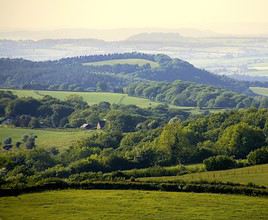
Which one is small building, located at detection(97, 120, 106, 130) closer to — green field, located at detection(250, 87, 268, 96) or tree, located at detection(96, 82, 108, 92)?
tree, located at detection(96, 82, 108, 92)

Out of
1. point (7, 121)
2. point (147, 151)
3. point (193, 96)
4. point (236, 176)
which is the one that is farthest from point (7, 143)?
point (193, 96)

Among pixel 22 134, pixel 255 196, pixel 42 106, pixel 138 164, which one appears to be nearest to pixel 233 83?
pixel 42 106

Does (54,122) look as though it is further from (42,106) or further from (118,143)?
(118,143)

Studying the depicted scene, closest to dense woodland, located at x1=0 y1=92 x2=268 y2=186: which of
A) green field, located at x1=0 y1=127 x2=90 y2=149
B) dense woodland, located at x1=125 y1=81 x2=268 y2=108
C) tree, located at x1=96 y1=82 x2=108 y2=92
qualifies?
green field, located at x1=0 y1=127 x2=90 y2=149

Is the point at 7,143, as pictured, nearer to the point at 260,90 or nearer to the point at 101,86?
the point at 101,86

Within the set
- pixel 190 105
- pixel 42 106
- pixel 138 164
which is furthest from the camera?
pixel 190 105
